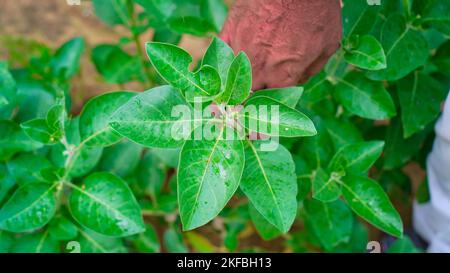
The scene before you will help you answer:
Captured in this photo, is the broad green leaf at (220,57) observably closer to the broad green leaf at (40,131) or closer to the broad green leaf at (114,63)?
the broad green leaf at (40,131)

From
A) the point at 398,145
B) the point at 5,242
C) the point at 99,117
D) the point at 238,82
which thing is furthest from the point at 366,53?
the point at 5,242

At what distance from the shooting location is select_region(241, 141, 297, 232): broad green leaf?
986 mm

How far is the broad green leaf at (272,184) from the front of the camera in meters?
0.99

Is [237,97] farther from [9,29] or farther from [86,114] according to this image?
[9,29]

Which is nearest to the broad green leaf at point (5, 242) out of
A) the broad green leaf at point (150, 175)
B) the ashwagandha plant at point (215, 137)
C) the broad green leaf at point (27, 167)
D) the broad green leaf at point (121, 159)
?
the ashwagandha plant at point (215, 137)

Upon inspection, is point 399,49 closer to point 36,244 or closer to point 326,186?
point 326,186

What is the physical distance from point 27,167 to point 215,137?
0.51 m

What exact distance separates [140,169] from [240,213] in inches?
11.4

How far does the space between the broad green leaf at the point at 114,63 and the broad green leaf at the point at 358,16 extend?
651 millimetres

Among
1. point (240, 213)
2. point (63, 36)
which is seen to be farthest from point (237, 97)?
point (63, 36)

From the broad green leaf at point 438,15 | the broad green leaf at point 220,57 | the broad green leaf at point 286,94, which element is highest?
the broad green leaf at point 438,15

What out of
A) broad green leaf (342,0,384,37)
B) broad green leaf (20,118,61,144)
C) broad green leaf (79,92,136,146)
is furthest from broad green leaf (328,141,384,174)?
broad green leaf (20,118,61,144)

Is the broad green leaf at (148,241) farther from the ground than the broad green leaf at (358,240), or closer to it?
closer to it

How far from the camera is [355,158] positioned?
120 centimetres
